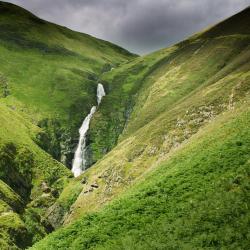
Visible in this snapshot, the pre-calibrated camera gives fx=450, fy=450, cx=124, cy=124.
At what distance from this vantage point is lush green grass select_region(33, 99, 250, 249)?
34281 mm

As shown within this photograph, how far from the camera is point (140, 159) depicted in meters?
89.2

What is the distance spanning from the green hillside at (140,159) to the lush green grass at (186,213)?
10cm

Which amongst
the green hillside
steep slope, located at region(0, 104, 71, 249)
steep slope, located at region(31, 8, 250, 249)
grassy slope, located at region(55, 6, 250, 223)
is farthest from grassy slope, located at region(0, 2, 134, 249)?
grassy slope, located at region(55, 6, 250, 223)

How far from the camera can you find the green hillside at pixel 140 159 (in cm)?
3770

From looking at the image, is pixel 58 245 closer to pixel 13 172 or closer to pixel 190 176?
pixel 190 176

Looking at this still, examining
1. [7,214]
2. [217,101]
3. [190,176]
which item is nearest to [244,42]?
[217,101]

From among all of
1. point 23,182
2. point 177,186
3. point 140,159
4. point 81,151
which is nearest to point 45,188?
point 23,182

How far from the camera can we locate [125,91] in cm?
19588

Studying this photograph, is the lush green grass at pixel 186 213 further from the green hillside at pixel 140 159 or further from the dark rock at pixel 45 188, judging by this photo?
the dark rock at pixel 45 188

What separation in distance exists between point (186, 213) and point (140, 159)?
51.2 m

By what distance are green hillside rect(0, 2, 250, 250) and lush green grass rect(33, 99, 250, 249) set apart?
10 centimetres

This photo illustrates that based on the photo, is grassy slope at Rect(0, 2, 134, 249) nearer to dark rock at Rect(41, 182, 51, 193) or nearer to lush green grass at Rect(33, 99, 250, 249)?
dark rock at Rect(41, 182, 51, 193)

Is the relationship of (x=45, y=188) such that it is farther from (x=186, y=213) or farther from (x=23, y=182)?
(x=186, y=213)

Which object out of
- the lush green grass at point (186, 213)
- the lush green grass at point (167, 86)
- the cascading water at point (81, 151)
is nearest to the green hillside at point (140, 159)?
the lush green grass at point (186, 213)
